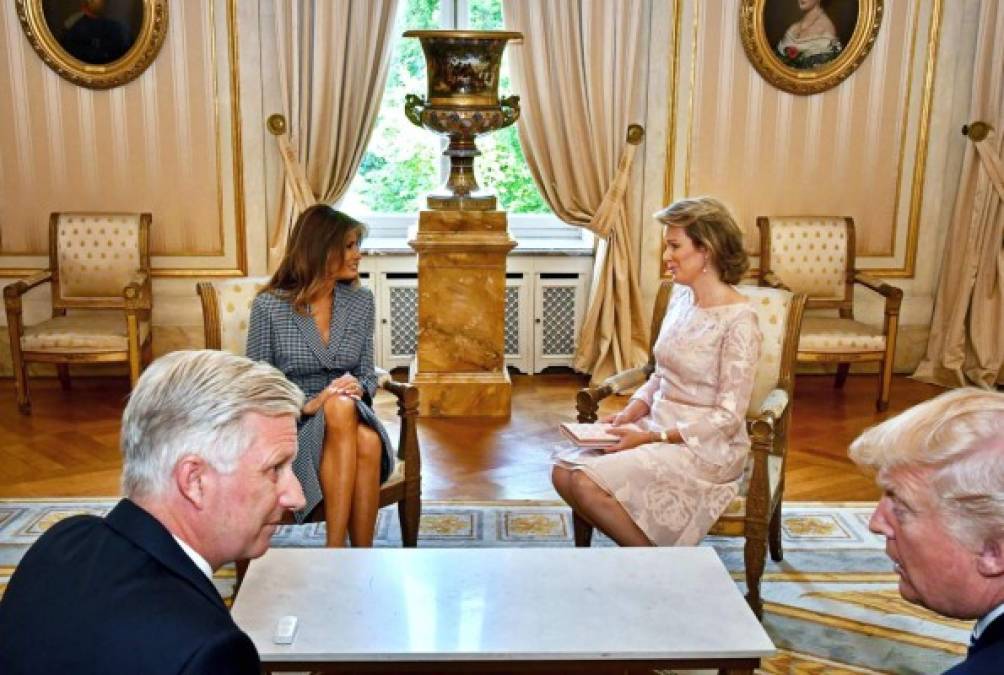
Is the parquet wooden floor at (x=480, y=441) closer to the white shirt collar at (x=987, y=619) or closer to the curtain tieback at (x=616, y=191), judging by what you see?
the curtain tieback at (x=616, y=191)

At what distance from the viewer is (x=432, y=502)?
4.45 meters

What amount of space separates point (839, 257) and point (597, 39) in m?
1.99

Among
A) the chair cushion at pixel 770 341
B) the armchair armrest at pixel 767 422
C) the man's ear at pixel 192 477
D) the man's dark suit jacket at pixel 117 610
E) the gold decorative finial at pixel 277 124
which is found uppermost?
the gold decorative finial at pixel 277 124

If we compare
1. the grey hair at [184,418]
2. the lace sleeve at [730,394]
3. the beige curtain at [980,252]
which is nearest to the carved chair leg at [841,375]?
the beige curtain at [980,252]

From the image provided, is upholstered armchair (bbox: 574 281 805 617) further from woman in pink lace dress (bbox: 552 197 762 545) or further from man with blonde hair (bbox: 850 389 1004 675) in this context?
man with blonde hair (bbox: 850 389 1004 675)

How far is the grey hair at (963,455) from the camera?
1.49 meters

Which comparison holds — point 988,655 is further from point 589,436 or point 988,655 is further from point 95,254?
point 95,254

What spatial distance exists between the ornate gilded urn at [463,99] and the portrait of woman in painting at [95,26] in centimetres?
184

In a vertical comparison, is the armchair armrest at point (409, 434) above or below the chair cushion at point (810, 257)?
below

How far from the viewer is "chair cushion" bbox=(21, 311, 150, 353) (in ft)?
18.1

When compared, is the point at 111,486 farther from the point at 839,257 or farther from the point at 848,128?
the point at 848,128

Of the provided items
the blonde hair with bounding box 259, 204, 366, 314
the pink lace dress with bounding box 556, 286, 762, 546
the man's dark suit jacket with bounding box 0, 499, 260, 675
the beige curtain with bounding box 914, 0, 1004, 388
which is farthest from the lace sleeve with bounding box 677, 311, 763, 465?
the beige curtain with bounding box 914, 0, 1004, 388

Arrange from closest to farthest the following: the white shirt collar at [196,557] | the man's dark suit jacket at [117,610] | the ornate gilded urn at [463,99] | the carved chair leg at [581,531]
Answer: the man's dark suit jacket at [117,610], the white shirt collar at [196,557], the carved chair leg at [581,531], the ornate gilded urn at [463,99]

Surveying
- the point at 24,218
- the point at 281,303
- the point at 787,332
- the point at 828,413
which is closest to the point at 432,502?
the point at 281,303
